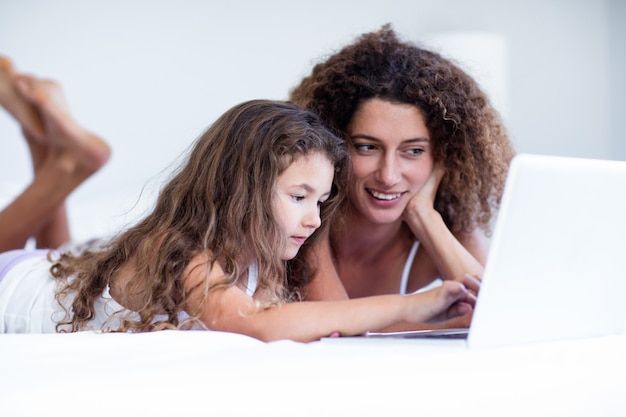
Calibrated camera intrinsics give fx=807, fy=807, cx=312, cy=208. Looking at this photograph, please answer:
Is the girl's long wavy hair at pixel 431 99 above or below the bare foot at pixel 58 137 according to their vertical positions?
above

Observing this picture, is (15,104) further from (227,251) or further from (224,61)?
Answer: (227,251)

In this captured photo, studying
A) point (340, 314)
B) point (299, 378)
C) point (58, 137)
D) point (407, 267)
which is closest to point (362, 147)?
point (407, 267)

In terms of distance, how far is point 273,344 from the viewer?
3.47 ft

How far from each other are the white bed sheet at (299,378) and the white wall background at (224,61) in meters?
1.75

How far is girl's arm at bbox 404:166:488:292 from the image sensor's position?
1822mm

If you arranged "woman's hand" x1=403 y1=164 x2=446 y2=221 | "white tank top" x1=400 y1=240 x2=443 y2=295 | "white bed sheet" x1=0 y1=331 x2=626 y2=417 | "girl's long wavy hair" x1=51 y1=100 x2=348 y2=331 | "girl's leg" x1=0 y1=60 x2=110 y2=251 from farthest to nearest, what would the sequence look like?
1. "girl's leg" x1=0 y1=60 x2=110 y2=251
2. "white tank top" x1=400 y1=240 x2=443 y2=295
3. "woman's hand" x1=403 y1=164 x2=446 y2=221
4. "girl's long wavy hair" x1=51 y1=100 x2=348 y2=331
5. "white bed sheet" x1=0 y1=331 x2=626 y2=417

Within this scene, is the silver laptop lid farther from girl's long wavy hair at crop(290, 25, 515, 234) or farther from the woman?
girl's long wavy hair at crop(290, 25, 515, 234)

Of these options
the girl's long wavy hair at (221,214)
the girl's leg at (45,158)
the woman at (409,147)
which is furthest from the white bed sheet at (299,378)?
the girl's leg at (45,158)

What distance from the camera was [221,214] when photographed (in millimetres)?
1480

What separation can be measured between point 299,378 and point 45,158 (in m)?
2.05

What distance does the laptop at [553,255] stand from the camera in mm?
959

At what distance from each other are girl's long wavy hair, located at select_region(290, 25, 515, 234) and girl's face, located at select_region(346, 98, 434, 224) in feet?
0.08

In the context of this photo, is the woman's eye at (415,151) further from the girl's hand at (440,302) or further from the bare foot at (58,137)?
the bare foot at (58,137)

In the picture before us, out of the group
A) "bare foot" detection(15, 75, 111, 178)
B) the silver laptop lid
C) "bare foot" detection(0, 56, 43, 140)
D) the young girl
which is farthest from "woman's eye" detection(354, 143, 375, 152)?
"bare foot" detection(0, 56, 43, 140)
